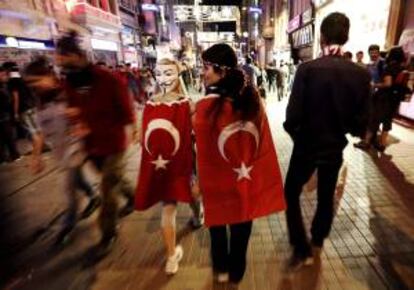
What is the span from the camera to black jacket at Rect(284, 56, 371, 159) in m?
2.26

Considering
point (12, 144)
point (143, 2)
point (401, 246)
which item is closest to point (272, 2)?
point (143, 2)

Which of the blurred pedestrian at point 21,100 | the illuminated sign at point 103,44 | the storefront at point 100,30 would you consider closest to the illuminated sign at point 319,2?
the storefront at point 100,30

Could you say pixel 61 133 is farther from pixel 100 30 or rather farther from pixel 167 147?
pixel 100 30

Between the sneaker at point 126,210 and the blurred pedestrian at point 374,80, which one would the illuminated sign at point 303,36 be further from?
the sneaker at point 126,210

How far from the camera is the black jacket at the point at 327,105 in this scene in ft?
7.41

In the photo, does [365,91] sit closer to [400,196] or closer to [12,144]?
[400,196]

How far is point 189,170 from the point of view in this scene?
2.56 m

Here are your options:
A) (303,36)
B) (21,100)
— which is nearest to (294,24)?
(303,36)

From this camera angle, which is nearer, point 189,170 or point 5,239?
point 189,170

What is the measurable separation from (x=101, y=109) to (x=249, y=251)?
5.65 ft

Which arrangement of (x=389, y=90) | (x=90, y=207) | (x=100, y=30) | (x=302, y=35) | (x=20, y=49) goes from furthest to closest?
(x=302, y=35)
(x=100, y=30)
(x=20, y=49)
(x=389, y=90)
(x=90, y=207)

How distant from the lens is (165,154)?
2488 mm

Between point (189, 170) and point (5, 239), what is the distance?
1677 millimetres

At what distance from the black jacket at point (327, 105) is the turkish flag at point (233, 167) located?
1.06ft
